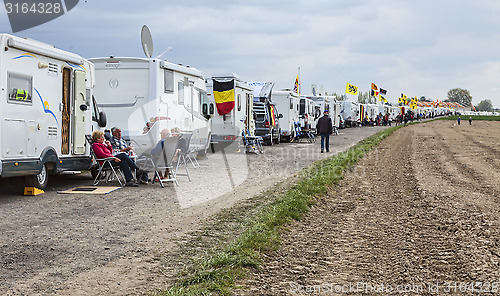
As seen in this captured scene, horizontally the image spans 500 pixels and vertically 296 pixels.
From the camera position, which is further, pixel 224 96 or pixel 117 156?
pixel 224 96

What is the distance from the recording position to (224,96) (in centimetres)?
1812

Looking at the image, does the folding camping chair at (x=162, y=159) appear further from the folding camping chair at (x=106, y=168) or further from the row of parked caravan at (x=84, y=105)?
the row of parked caravan at (x=84, y=105)

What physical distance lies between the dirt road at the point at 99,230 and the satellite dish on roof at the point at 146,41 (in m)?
4.23

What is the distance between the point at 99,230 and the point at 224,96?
39.2 feet

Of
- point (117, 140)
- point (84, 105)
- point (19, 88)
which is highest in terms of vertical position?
point (19, 88)

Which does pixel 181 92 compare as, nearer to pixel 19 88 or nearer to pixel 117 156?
pixel 117 156

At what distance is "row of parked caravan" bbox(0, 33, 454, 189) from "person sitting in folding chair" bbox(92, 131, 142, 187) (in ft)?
1.47

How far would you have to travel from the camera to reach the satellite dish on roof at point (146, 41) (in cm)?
1430

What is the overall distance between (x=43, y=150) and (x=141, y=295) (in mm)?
5746

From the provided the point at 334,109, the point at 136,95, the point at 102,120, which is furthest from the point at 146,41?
the point at 334,109

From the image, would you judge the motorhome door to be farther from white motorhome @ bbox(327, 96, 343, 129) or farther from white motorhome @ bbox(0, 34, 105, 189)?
white motorhome @ bbox(327, 96, 343, 129)

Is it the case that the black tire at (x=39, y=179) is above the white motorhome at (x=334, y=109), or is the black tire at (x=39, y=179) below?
below

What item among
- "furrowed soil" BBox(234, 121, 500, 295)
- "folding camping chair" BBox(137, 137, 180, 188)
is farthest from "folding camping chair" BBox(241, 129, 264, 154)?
"furrowed soil" BBox(234, 121, 500, 295)

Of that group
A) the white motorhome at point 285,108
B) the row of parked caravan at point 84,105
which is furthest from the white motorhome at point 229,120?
the white motorhome at point 285,108
